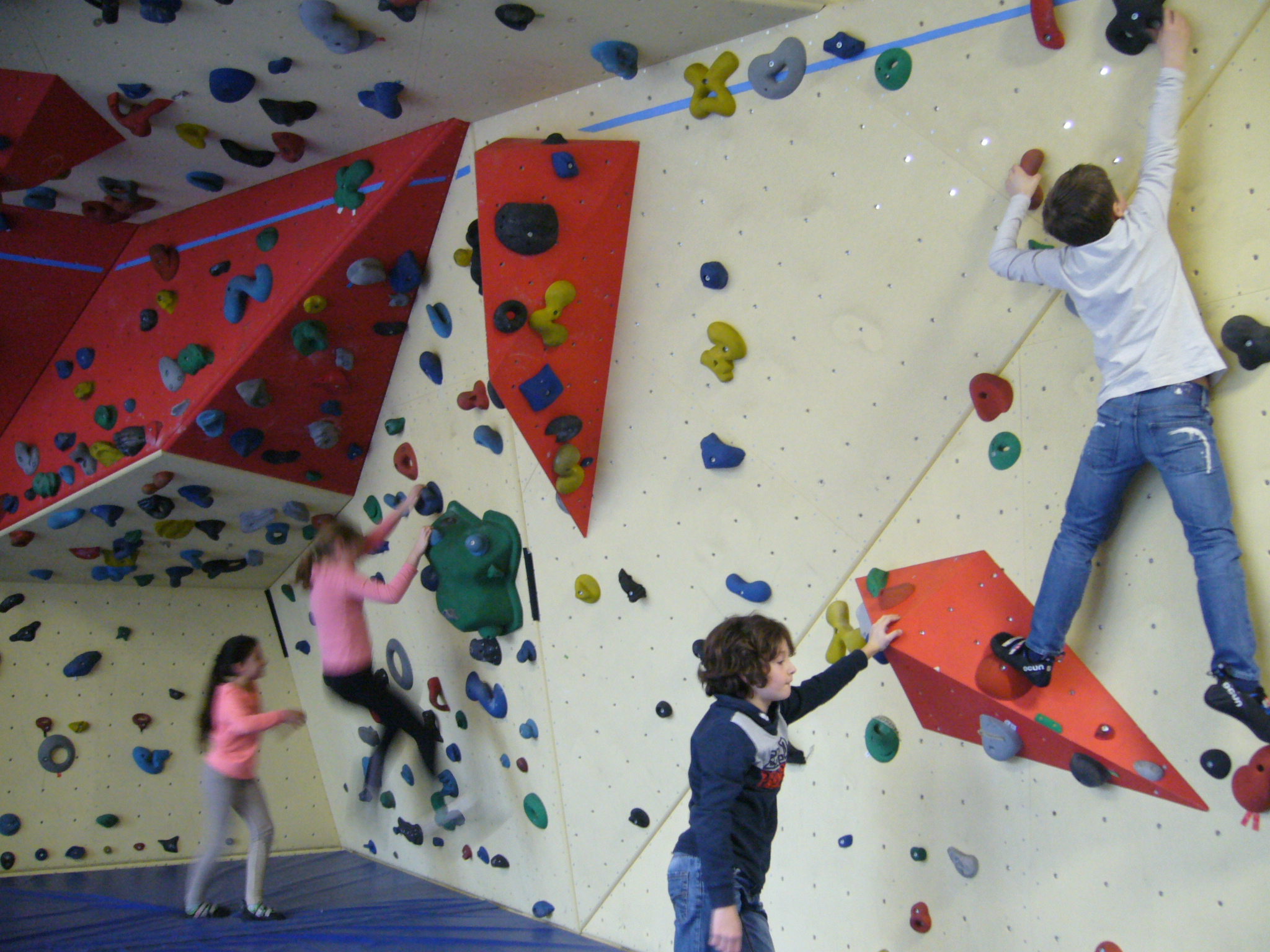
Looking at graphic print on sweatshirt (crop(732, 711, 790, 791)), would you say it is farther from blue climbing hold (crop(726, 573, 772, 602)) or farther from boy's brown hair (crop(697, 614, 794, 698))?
blue climbing hold (crop(726, 573, 772, 602))

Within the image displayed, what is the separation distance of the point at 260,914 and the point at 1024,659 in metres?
2.74

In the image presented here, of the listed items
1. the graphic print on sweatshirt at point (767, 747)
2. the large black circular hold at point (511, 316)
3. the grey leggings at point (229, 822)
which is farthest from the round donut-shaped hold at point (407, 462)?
the graphic print on sweatshirt at point (767, 747)

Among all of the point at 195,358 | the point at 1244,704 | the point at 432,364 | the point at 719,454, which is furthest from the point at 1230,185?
the point at 195,358

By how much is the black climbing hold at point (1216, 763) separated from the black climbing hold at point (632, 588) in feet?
5.07

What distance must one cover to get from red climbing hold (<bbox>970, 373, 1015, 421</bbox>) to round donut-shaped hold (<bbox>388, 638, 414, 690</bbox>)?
262cm

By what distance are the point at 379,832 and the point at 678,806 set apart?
6.40ft

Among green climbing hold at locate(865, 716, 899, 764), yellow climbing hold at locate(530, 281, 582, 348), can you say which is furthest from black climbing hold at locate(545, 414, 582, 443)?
green climbing hold at locate(865, 716, 899, 764)

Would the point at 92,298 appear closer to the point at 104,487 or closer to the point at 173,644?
the point at 104,487

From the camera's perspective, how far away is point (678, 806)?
10.3ft

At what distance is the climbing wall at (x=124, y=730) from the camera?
4484mm

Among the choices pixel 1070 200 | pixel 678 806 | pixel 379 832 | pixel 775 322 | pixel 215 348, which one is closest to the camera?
pixel 1070 200

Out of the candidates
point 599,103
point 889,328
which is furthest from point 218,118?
point 889,328

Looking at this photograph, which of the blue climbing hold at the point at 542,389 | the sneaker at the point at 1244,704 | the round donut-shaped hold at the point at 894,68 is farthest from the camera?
the blue climbing hold at the point at 542,389

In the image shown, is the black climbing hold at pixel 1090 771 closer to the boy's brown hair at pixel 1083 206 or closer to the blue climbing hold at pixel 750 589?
the blue climbing hold at pixel 750 589
